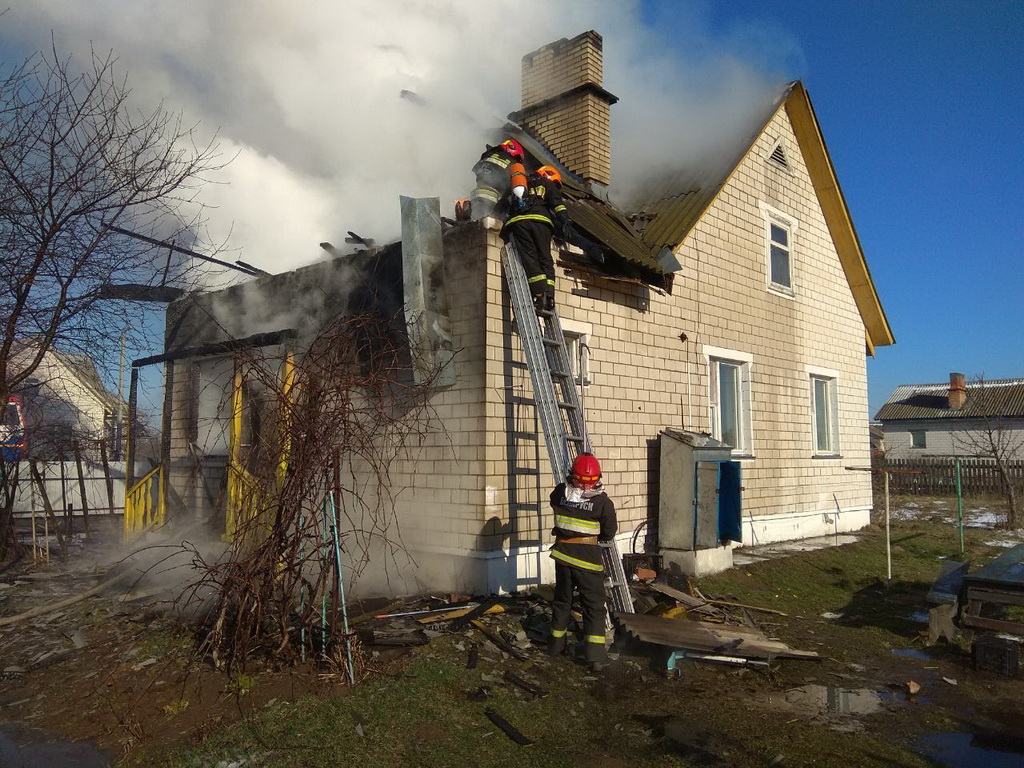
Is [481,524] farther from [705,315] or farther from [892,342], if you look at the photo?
[892,342]

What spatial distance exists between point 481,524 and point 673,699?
2.65 metres

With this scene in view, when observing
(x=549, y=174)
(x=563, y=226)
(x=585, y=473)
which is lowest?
(x=585, y=473)

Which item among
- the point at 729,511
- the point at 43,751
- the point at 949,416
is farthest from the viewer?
the point at 949,416

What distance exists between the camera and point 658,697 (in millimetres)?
5059

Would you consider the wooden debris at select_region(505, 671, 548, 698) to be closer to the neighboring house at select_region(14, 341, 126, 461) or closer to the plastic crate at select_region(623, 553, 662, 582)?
the plastic crate at select_region(623, 553, 662, 582)

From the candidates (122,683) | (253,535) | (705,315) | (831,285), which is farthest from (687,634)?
(831,285)

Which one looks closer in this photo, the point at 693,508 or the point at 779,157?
the point at 693,508

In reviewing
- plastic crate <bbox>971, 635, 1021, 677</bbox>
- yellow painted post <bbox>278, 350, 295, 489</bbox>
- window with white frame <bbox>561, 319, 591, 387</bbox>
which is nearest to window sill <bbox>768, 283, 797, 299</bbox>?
window with white frame <bbox>561, 319, 591, 387</bbox>

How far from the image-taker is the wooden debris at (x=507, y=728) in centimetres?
421

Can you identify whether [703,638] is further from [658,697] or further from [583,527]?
[583,527]

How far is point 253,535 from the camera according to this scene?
4.95 metres

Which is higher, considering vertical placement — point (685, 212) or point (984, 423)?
point (685, 212)

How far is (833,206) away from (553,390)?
9.48 m

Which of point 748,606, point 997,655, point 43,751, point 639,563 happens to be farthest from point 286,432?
point 997,655
